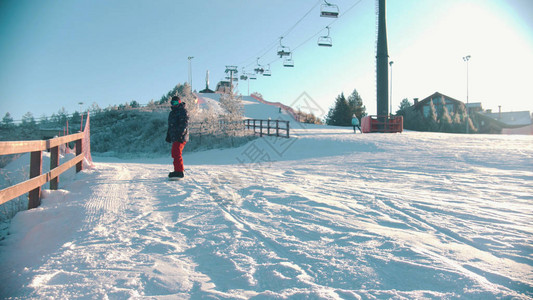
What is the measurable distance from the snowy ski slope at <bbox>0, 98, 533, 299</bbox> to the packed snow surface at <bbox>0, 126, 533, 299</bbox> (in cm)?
2

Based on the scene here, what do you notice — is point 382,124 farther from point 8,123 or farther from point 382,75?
point 8,123

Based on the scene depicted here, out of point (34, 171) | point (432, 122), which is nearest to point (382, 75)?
point (432, 122)

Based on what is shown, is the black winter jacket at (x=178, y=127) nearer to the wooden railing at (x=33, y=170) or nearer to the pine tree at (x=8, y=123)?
the wooden railing at (x=33, y=170)

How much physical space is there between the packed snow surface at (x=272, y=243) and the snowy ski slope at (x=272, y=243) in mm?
16

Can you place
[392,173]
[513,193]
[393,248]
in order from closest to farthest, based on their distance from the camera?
[393,248]
[513,193]
[392,173]

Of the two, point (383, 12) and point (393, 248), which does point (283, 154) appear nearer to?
point (393, 248)

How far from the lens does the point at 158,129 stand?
34.2m

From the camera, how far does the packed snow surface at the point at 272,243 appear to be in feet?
8.16

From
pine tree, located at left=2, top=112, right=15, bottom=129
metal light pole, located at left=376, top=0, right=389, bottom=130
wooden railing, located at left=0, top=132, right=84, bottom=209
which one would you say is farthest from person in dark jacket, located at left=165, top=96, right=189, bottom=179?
pine tree, located at left=2, top=112, right=15, bottom=129

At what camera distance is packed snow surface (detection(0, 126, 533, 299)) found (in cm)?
249

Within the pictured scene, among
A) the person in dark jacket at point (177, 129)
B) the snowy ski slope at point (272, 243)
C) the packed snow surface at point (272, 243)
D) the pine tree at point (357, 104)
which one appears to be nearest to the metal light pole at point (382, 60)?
the snowy ski slope at point (272, 243)

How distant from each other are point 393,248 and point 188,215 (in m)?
2.79

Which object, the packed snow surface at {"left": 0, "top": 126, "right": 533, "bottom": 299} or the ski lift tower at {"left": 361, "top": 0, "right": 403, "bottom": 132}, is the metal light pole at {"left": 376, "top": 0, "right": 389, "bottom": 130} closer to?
the ski lift tower at {"left": 361, "top": 0, "right": 403, "bottom": 132}

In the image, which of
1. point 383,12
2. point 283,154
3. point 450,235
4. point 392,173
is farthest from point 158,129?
point 450,235
